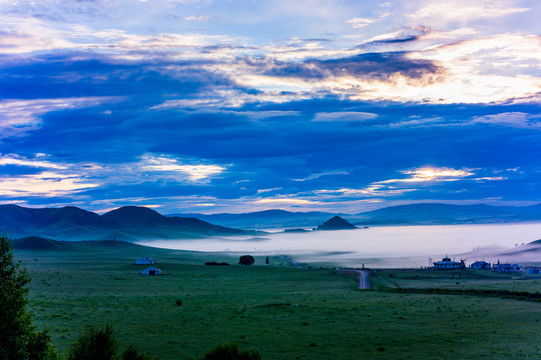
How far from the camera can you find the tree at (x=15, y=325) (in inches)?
825

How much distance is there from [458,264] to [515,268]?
15.4 metres

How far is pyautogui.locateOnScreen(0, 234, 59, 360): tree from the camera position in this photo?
20953 mm

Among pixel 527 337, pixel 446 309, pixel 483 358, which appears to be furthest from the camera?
pixel 446 309

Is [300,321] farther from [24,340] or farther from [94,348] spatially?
[24,340]

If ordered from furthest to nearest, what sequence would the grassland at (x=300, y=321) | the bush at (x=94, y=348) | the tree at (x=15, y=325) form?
the grassland at (x=300, y=321), the bush at (x=94, y=348), the tree at (x=15, y=325)

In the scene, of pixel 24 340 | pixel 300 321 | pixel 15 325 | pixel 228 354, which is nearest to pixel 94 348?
pixel 24 340

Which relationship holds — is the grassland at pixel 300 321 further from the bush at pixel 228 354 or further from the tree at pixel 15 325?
the bush at pixel 228 354

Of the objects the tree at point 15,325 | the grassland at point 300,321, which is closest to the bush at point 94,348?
the tree at point 15,325

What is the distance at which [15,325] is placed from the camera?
21.1 m

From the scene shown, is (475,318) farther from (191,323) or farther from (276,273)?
(276,273)

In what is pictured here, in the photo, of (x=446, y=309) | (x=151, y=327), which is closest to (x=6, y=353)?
(x=151, y=327)

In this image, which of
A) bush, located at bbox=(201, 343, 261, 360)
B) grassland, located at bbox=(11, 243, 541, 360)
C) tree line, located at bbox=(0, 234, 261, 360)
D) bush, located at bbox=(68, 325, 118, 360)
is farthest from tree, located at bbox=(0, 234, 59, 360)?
bush, located at bbox=(201, 343, 261, 360)

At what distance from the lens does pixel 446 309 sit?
49219mm

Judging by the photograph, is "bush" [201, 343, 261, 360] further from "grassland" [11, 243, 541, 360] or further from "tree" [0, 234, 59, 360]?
"grassland" [11, 243, 541, 360]
